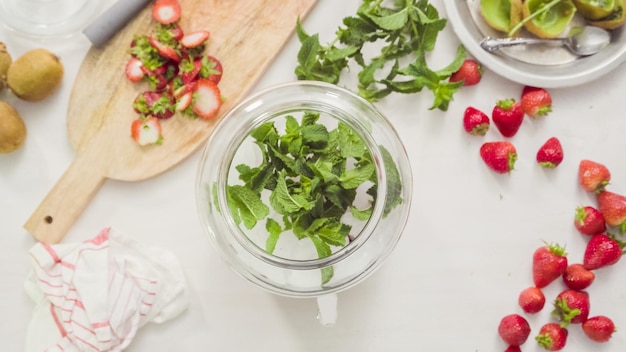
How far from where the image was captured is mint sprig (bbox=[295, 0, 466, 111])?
991 millimetres

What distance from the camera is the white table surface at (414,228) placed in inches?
41.6

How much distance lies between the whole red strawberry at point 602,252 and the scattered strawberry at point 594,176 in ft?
0.25

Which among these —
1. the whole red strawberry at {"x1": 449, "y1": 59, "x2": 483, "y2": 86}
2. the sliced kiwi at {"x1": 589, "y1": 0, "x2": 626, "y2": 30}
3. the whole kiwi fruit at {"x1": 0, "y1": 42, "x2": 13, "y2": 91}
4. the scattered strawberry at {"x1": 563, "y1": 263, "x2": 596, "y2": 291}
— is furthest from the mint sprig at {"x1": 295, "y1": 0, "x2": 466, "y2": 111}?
the whole kiwi fruit at {"x1": 0, "y1": 42, "x2": 13, "y2": 91}

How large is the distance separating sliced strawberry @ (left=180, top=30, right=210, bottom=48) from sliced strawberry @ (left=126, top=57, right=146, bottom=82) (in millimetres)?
73

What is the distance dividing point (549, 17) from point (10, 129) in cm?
82

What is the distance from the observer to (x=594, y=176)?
3.45 ft

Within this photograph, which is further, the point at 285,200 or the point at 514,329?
the point at 514,329

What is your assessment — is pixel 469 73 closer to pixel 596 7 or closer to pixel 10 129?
pixel 596 7

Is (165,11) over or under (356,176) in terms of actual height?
over

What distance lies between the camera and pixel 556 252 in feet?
3.46

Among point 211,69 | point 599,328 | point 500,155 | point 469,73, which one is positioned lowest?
point 599,328

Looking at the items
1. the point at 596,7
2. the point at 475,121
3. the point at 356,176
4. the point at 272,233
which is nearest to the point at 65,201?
the point at 272,233

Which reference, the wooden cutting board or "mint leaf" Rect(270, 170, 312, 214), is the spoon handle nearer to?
the wooden cutting board

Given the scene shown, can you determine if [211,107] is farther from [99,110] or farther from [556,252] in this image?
[556,252]
